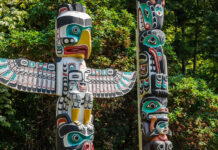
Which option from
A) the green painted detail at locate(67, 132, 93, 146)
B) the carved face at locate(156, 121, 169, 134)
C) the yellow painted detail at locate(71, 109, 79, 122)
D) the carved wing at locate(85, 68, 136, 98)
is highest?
the carved wing at locate(85, 68, 136, 98)

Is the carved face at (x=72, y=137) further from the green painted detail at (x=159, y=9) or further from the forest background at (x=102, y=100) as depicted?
the green painted detail at (x=159, y=9)

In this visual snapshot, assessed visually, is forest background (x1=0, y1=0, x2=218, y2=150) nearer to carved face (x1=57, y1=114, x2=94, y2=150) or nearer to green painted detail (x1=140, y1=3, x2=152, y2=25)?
green painted detail (x1=140, y1=3, x2=152, y2=25)

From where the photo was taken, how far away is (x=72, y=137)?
595 centimetres

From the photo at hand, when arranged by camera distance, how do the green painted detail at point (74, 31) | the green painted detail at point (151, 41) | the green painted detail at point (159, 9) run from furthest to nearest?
1. the green painted detail at point (159, 9)
2. the green painted detail at point (151, 41)
3. the green painted detail at point (74, 31)

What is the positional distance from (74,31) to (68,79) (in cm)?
94

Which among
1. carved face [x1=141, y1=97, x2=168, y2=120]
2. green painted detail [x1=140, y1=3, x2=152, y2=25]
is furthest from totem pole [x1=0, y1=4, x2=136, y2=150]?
green painted detail [x1=140, y1=3, x2=152, y2=25]

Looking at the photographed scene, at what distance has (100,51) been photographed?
9.38 m

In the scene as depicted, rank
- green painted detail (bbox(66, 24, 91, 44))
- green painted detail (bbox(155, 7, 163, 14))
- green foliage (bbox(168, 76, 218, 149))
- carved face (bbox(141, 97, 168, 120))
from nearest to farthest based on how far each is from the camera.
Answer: green painted detail (bbox(66, 24, 91, 44)), carved face (bbox(141, 97, 168, 120)), green painted detail (bbox(155, 7, 163, 14)), green foliage (bbox(168, 76, 218, 149))

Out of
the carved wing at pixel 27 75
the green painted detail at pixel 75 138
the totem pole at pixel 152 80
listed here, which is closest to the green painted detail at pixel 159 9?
the totem pole at pixel 152 80

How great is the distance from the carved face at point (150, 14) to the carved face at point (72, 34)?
157 cm

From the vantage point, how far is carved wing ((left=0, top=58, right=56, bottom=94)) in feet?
19.7

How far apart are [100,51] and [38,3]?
8.34 feet

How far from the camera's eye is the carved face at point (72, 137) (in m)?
5.95

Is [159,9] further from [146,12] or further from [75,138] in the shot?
[75,138]
